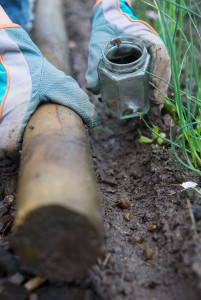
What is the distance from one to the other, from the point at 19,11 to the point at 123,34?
2.34ft

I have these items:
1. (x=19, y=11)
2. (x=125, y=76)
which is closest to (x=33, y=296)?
(x=125, y=76)

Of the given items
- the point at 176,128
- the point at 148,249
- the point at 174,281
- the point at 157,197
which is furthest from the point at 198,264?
the point at 176,128

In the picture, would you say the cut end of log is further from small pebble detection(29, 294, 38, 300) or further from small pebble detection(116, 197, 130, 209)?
small pebble detection(116, 197, 130, 209)

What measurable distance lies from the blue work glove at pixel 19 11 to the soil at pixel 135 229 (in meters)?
0.73

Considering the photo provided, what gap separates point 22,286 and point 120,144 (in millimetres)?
1004

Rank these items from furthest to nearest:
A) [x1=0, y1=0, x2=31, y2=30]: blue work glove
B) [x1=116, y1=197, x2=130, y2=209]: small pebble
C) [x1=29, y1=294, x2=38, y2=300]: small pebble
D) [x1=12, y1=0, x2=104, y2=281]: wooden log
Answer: [x1=0, y1=0, x2=31, y2=30]: blue work glove → [x1=116, y1=197, x2=130, y2=209]: small pebble → [x1=29, y1=294, x2=38, y2=300]: small pebble → [x1=12, y1=0, x2=104, y2=281]: wooden log

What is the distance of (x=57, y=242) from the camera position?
1067 mm

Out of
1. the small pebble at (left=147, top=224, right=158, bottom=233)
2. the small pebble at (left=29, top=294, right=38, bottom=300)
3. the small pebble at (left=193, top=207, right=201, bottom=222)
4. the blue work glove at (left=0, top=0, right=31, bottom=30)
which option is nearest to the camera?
the small pebble at (left=29, top=294, right=38, bottom=300)

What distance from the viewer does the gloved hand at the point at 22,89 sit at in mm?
1462

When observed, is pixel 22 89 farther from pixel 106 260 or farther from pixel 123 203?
pixel 106 260

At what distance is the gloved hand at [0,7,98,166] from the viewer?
146cm

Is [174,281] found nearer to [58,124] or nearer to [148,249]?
[148,249]

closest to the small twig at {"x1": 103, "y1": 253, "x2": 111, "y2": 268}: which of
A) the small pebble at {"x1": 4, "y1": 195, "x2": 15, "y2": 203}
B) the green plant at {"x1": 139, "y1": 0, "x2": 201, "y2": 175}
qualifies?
the green plant at {"x1": 139, "y1": 0, "x2": 201, "y2": 175}

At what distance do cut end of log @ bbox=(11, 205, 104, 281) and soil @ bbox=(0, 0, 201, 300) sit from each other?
90 millimetres
